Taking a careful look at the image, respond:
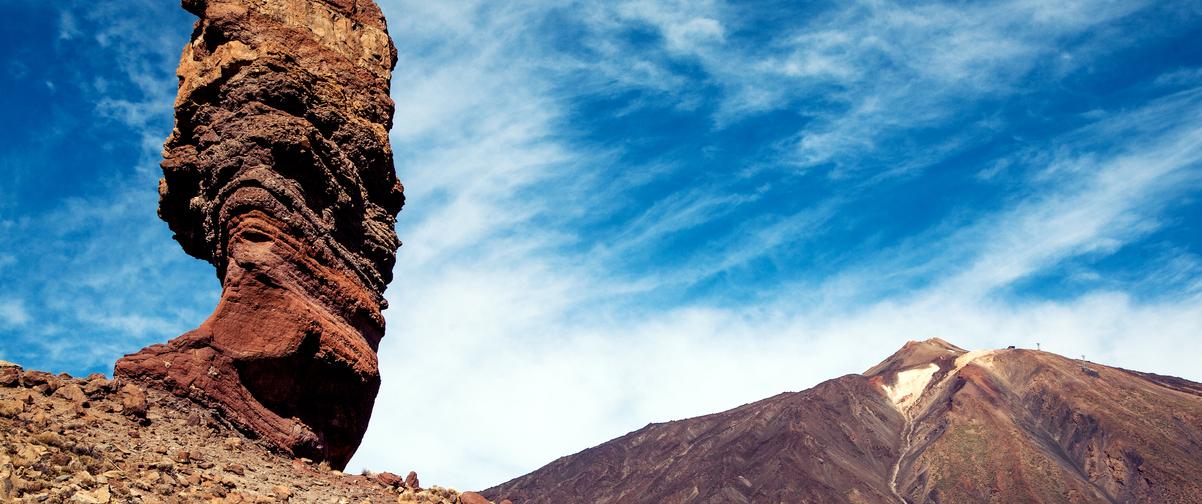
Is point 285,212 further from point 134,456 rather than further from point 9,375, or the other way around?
point 134,456

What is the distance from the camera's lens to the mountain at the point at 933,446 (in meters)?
88.2

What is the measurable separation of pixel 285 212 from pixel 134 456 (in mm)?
4794

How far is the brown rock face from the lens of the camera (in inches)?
522

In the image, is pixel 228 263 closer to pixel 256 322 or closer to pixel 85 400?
pixel 256 322

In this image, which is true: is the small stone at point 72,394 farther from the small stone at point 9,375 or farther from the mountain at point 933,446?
the mountain at point 933,446

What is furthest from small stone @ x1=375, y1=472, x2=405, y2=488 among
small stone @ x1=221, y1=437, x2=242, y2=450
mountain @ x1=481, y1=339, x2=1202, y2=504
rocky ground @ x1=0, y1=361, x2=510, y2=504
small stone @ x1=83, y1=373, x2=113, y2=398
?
mountain @ x1=481, y1=339, x2=1202, y2=504

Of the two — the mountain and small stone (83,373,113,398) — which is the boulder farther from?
the mountain

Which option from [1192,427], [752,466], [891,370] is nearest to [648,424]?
[752,466]

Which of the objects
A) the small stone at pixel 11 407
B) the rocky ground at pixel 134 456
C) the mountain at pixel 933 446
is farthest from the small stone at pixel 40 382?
the mountain at pixel 933 446

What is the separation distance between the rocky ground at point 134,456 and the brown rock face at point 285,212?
52 centimetres

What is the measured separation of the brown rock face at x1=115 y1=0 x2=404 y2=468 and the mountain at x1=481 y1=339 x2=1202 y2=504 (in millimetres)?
78310

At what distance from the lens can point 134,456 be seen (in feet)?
34.9

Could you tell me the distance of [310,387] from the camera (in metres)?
14.2

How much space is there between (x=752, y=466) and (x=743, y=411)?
23474mm
